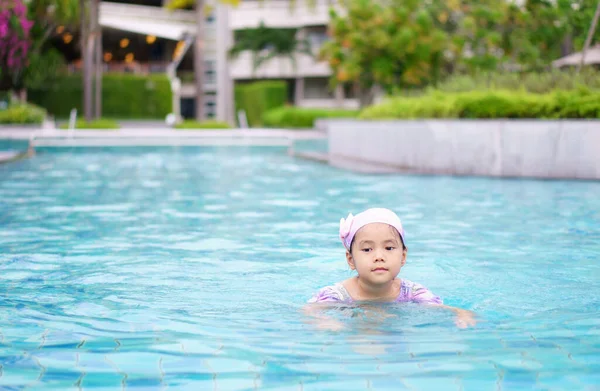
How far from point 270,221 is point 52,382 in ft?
23.3

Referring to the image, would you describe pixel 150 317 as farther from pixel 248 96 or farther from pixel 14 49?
pixel 248 96

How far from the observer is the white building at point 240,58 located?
6019cm

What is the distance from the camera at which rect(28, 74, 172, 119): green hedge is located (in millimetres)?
54719

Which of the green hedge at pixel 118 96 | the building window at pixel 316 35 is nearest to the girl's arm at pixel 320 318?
the green hedge at pixel 118 96

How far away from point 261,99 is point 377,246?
162 ft

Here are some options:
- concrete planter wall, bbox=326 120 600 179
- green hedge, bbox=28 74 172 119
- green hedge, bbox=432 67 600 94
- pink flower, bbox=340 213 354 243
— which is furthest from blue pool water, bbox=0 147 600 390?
green hedge, bbox=28 74 172 119

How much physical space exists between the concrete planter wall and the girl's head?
38.3ft

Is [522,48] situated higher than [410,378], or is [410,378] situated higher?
[522,48]

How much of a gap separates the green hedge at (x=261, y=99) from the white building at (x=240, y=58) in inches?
95.9

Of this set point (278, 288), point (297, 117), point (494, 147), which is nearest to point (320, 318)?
point (278, 288)

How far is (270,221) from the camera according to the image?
11414 mm

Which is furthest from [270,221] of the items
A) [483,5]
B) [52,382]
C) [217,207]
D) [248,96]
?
[248,96]

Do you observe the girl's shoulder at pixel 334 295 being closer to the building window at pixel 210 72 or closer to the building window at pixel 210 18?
the building window at pixel 210 72

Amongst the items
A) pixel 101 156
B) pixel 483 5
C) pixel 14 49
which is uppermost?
pixel 483 5
